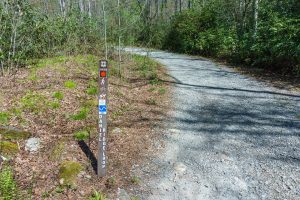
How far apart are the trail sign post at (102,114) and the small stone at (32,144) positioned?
153 centimetres

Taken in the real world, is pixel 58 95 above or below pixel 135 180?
above

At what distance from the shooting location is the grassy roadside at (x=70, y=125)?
4184mm

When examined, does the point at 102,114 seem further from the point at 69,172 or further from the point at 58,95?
the point at 58,95

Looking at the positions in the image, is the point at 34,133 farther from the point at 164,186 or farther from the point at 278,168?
the point at 278,168

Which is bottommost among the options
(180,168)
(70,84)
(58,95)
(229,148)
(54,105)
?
(180,168)

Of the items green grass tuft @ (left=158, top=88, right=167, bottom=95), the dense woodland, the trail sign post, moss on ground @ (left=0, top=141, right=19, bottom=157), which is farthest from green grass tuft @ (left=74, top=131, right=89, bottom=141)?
the dense woodland

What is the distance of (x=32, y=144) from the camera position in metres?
5.14

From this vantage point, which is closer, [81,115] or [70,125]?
[70,125]

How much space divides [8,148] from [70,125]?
1.51 meters

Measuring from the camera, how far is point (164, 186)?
423cm

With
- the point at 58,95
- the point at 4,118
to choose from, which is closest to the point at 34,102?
the point at 58,95

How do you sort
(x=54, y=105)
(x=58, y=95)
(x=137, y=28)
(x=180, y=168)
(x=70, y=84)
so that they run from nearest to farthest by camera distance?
(x=180, y=168) → (x=54, y=105) → (x=58, y=95) → (x=70, y=84) → (x=137, y=28)

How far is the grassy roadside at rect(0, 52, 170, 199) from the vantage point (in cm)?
418

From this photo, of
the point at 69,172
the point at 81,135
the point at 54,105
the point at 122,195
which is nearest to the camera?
the point at 122,195
